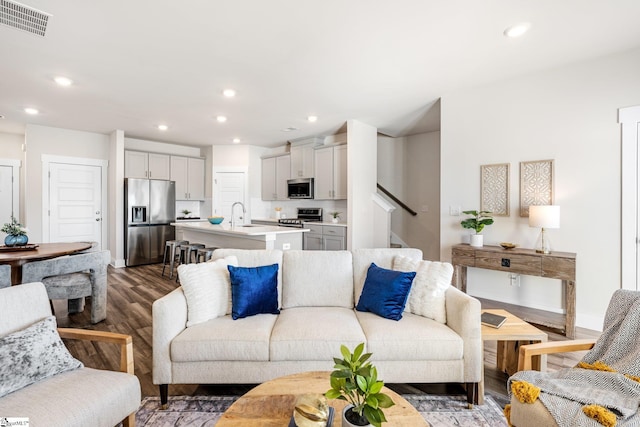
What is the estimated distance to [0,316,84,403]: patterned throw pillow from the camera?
128 centimetres

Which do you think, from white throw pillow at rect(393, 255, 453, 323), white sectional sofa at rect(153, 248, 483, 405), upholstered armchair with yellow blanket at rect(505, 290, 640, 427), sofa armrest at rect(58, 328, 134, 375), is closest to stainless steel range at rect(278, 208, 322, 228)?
white throw pillow at rect(393, 255, 453, 323)

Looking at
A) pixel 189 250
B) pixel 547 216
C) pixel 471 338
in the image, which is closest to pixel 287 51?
pixel 471 338

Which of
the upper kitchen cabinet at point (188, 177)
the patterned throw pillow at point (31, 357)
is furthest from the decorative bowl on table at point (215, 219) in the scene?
the patterned throw pillow at point (31, 357)

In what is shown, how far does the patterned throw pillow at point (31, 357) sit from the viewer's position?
128cm

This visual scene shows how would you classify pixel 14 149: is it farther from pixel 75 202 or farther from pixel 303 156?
pixel 303 156

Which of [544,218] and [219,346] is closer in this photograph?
[219,346]

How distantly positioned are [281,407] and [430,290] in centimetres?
132

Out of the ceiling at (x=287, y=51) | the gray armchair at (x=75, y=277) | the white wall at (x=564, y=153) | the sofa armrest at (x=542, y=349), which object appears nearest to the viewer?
the sofa armrest at (x=542, y=349)

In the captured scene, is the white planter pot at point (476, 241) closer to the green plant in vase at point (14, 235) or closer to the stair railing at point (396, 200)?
the stair railing at point (396, 200)

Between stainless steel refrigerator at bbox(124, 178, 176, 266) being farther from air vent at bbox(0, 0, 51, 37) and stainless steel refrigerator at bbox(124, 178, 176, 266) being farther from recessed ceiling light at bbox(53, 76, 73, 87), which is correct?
air vent at bbox(0, 0, 51, 37)

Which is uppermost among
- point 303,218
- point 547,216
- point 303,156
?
point 303,156

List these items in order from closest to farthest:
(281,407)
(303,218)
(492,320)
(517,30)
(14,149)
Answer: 1. (281,407)
2. (492,320)
3. (517,30)
4. (14,149)
5. (303,218)

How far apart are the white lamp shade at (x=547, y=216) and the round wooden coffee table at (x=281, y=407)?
8.36 feet

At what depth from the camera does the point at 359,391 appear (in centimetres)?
101
